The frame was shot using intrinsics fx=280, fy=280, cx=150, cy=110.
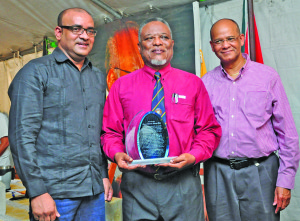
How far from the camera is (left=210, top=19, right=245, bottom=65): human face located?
80.7 inches

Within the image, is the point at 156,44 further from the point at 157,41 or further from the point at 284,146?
the point at 284,146

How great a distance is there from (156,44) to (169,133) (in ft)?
1.86

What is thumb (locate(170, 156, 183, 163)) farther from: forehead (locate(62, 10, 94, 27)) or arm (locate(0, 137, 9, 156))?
arm (locate(0, 137, 9, 156))

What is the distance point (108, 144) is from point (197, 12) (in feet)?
7.37

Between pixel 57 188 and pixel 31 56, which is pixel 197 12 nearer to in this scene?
pixel 57 188

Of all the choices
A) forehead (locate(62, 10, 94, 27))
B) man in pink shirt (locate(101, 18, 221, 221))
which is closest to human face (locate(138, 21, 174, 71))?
man in pink shirt (locate(101, 18, 221, 221))

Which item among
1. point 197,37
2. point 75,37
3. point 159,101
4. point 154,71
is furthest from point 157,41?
point 197,37

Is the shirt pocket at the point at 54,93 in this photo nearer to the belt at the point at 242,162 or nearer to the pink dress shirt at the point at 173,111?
the pink dress shirt at the point at 173,111

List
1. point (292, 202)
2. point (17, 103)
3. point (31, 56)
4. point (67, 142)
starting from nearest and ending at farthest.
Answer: point (17, 103), point (67, 142), point (292, 202), point (31, 56)

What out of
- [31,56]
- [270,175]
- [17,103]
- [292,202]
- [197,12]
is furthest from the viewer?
[31,56]

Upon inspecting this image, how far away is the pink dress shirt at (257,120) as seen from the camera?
6.20 feet

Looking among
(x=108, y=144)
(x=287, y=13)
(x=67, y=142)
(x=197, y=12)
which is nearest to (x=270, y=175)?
(x=108, y=144)

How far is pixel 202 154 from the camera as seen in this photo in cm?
162

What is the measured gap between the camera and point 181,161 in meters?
1.48
